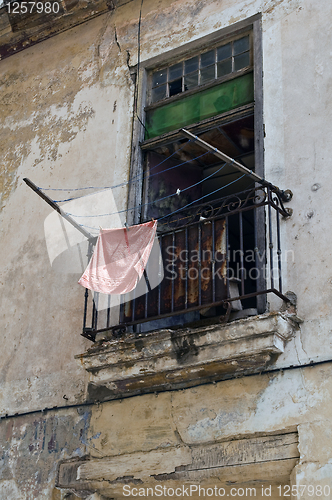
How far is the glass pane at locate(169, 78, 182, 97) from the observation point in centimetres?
741

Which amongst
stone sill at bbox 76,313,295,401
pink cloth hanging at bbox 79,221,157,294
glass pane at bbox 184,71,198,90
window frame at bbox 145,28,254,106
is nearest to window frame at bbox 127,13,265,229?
window frame at bbox 145,28,254,106

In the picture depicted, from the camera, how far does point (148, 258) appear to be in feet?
20.8

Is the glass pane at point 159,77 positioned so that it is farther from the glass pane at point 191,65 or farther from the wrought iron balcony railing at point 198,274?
the wrought iron balcony railing at point 198,274

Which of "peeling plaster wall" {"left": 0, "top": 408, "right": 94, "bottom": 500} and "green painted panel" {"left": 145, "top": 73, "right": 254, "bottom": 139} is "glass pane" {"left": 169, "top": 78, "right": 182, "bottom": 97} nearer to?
"green painted panel" {"left": 145, "top": 73, "right": 254, "bottom": 139}

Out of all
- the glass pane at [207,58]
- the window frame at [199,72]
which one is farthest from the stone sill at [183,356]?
the glass pane at [207,58]

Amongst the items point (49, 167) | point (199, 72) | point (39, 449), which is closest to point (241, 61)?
point (199, 72)

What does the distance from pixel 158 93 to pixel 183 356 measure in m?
3.38

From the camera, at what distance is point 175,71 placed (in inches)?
298

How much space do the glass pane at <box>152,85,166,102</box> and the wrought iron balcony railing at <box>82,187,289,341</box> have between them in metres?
1.75

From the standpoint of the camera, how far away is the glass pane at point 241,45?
706cm

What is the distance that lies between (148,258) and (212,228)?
28.8 inches

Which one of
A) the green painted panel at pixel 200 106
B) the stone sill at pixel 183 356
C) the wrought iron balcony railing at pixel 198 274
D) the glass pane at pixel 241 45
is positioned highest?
the glass pane at pixel 241 45

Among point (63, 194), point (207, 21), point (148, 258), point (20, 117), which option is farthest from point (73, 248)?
point (207, 21)

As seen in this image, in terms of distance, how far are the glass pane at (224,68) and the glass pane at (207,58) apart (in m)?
0.14
